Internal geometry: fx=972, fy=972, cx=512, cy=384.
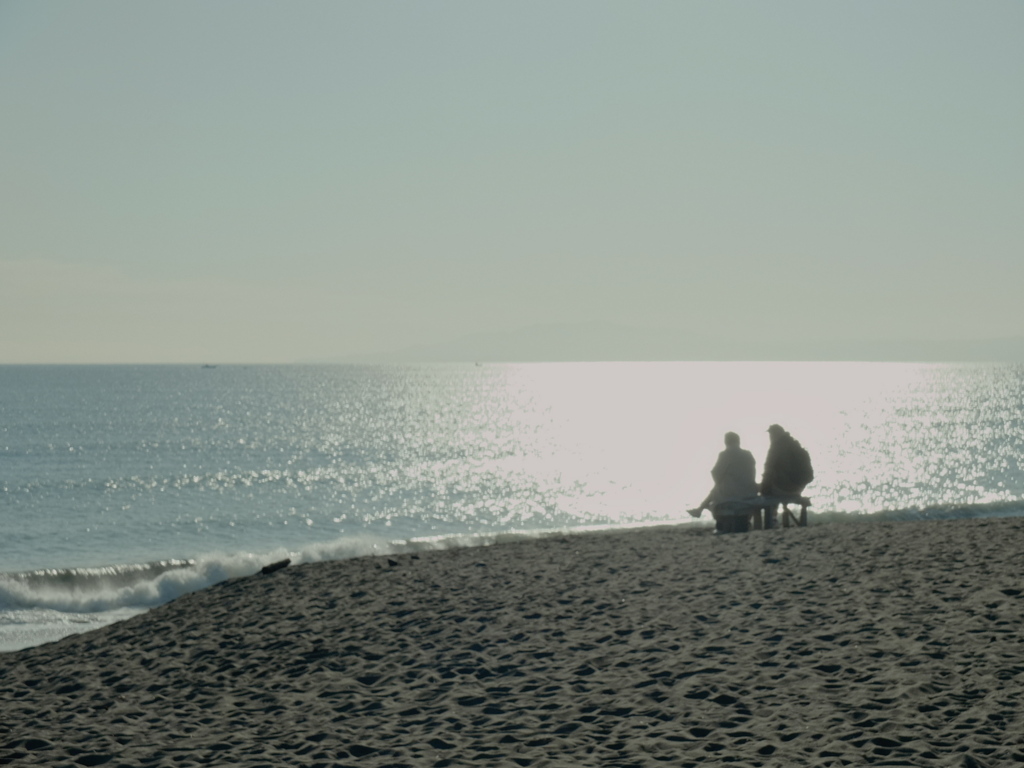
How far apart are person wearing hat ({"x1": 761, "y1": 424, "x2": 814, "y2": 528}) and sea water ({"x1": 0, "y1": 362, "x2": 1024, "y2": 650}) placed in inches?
502

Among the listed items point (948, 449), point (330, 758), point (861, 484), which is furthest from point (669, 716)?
point (948, 449)

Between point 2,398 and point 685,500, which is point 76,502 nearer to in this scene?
point 685,500

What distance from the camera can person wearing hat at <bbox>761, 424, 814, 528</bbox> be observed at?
17.9 m

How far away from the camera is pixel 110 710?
30.4ft

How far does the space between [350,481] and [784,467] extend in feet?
125

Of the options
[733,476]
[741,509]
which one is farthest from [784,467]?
[741,509]

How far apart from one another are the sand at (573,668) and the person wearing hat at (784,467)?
341cm

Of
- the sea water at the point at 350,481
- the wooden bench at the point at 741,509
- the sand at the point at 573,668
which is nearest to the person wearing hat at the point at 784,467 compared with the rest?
the wooden bench at the point at 741,509

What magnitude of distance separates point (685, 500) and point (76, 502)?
27495mm

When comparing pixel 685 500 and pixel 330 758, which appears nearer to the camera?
pixel 330 758

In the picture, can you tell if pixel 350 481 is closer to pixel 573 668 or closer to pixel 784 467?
pixel 784 467

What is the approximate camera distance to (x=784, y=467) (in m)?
18.0

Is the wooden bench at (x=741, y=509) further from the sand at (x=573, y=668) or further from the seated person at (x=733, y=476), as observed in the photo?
the sand at (x=573, y=668)

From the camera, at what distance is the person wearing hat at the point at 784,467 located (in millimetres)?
17891
